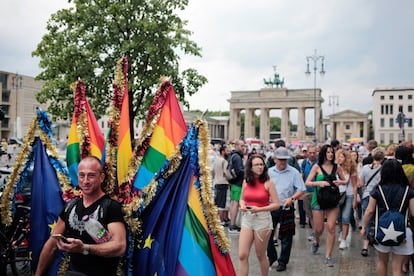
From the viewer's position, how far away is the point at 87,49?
52.0 ft

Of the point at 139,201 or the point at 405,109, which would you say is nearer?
the point at 139,201

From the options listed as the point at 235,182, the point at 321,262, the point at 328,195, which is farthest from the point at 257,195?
the point at 235,182

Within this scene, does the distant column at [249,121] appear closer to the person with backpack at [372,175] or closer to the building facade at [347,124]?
the building facade at [347,124]

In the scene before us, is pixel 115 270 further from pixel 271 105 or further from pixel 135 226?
pixel 271 105

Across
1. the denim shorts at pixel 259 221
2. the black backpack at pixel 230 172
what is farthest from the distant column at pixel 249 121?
the denim shorts at pixel 259 221

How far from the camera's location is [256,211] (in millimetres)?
5461

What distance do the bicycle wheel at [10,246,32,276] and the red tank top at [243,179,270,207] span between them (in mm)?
2776

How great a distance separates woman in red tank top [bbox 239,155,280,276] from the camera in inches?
215

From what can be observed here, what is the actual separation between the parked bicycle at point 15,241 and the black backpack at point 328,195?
435 cm

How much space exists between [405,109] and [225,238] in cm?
11563

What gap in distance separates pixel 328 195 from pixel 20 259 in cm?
456

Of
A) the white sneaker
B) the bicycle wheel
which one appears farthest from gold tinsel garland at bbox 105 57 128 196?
the white sneaker

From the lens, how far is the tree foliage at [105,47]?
15.6 metres

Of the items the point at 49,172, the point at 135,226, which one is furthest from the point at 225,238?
the point at 49,172
